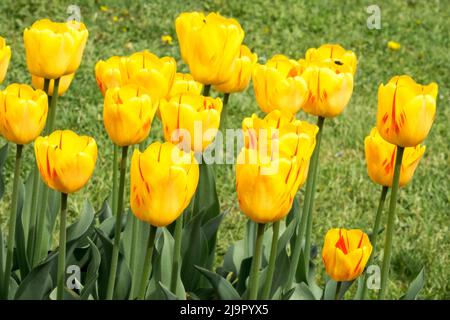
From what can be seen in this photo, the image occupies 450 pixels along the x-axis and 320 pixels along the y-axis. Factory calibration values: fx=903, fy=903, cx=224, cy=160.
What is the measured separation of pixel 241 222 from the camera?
12.8 feet

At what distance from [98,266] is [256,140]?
57 cm

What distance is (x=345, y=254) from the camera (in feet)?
6.90

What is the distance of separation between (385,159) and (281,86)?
304 mm

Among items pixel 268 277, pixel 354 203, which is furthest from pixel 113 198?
pixel 354 203

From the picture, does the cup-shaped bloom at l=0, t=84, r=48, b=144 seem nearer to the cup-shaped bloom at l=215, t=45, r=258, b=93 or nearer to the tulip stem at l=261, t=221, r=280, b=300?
the cup-shaped bloom at l=215, t=45, r=258, b=93

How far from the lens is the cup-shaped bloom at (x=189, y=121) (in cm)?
195

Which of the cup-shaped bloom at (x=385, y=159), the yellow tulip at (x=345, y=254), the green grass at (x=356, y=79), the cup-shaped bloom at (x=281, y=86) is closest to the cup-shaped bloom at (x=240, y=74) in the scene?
the cup-shaped bloom at (x=281, y=86)

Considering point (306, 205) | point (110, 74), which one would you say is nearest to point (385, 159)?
point (306, 205)

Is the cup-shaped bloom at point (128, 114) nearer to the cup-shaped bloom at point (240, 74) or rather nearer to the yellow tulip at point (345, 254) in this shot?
the cup-shaped bloom at point (240, 74)

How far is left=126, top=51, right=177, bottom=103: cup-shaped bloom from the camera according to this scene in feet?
6.88

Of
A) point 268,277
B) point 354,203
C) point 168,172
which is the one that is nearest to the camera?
point 168,172

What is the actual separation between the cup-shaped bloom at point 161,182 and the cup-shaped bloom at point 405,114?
0.46m

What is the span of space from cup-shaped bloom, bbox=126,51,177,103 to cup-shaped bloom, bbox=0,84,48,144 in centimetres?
22

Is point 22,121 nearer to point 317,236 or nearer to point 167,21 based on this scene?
point 317,236
